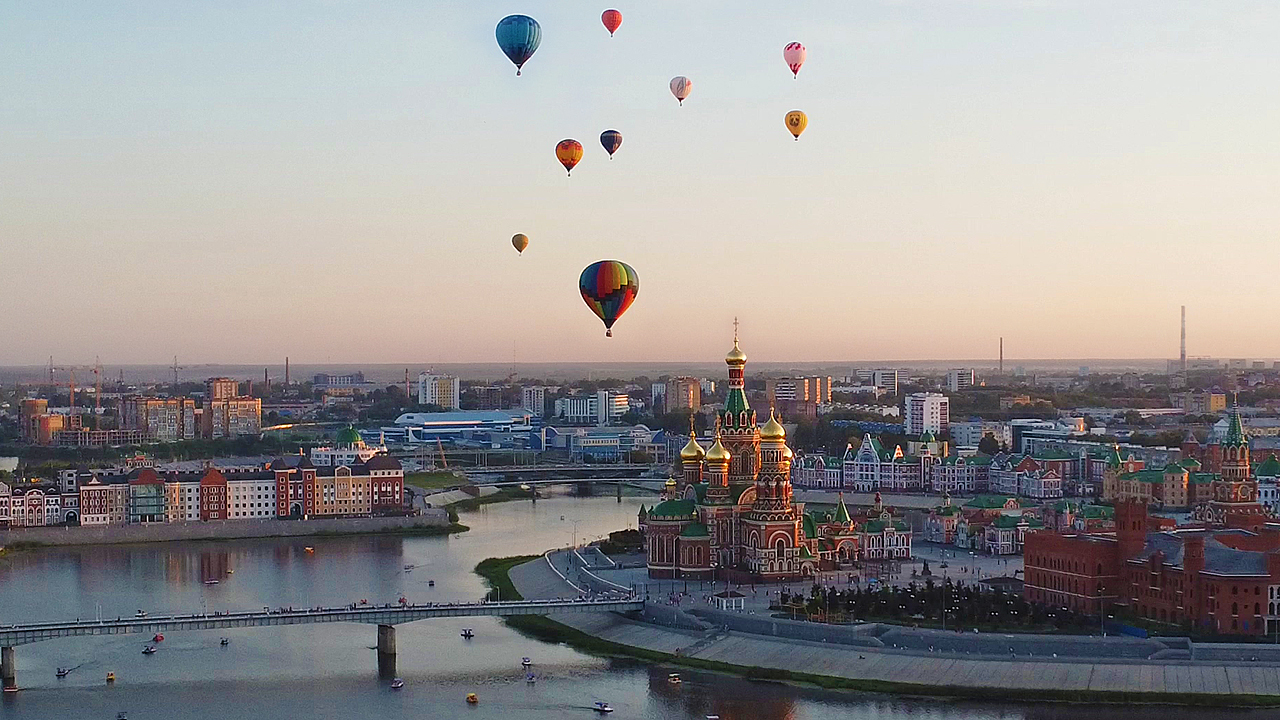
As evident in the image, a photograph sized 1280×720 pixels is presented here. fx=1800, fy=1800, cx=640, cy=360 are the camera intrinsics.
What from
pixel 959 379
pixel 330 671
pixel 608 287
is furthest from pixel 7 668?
pixel 959 379

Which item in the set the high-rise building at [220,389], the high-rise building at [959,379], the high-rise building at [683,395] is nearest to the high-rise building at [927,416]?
the high-rise building at [683,395]

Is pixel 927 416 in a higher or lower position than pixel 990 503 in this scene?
higher

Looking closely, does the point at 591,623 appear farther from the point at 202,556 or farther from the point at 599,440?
the point at 599,440

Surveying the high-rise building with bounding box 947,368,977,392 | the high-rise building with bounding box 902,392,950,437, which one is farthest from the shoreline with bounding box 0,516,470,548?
the high-rise building with bounding box 947,368,977,392

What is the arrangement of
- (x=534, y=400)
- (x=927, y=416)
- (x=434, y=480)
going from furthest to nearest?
1. (x=534, y=400)
2. (x=927, y=416)
3. (x=434, y=480)

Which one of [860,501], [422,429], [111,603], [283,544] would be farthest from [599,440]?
[111,603]

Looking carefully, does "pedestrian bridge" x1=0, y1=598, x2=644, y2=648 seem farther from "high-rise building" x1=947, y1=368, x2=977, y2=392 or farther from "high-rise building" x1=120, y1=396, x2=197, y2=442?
"high-rise building" x1=947, y1=368, x2=977, y2=392

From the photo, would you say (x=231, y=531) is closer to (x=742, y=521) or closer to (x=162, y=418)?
(x=742, y=521)

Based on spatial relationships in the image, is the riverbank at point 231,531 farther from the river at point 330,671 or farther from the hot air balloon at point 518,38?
the hot air balloon at point 518,38
